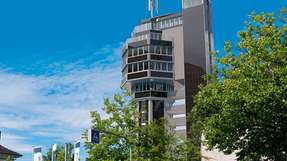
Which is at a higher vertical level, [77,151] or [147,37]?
[147,37]

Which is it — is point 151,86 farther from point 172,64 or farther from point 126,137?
point 126,137

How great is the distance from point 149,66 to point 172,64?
611 centimetres

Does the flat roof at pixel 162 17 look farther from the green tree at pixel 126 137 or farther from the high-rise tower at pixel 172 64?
the green tree at pixel 126 137

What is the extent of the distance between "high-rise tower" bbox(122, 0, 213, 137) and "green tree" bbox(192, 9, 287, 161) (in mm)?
62904

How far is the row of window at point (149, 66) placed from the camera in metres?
92.2

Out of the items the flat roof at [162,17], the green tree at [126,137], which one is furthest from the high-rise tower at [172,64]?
the green tree at [126,137]

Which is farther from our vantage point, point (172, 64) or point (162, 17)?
point (162, 17)

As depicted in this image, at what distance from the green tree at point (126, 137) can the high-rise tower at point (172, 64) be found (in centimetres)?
5114

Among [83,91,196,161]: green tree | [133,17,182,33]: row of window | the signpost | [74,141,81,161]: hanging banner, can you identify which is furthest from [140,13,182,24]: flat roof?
the signpost

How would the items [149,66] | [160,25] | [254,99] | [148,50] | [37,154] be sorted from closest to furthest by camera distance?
[254,99] → [37,154] → [149,66] → [148,50] → [160,25]

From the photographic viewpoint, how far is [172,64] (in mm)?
95500

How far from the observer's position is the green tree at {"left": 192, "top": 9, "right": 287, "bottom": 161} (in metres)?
23.9

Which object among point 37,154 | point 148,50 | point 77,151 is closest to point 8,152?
point 148,50

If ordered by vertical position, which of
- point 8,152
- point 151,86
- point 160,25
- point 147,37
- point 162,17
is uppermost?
point 162,17
